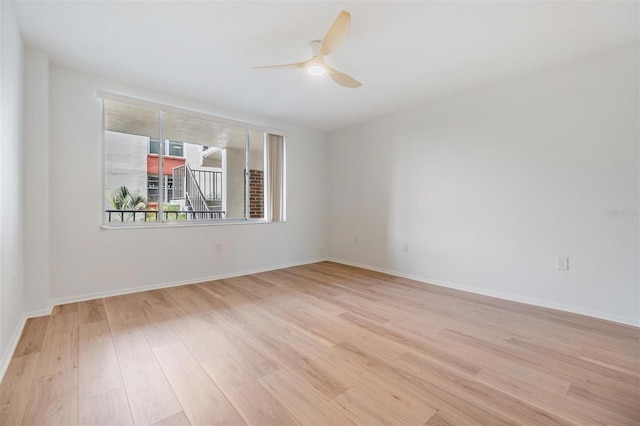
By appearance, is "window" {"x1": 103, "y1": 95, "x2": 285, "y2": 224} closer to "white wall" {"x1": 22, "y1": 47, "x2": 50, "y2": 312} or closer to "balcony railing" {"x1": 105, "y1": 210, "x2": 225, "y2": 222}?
"balcony railing" {"x1": 105, "y1": 210, "x2": 225, "y2": 222}

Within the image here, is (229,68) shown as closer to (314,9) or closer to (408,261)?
(314,9)

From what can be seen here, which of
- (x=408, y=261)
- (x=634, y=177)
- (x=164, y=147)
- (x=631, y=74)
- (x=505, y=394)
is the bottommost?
(x=505, y=394)

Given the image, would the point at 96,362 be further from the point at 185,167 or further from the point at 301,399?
the point at 185,167

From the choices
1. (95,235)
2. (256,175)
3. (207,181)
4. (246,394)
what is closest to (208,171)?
(207,181)

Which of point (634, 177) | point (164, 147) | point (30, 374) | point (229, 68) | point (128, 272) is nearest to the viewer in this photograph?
point (30, 374)

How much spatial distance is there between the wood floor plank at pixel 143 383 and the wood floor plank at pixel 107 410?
0.03 metres

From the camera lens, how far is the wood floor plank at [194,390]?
1.30m

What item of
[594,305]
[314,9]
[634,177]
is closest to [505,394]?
[594,305]

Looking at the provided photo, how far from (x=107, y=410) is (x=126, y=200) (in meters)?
2.57

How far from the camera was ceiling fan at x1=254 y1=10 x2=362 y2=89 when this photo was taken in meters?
1.74

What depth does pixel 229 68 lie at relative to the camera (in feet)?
8.96

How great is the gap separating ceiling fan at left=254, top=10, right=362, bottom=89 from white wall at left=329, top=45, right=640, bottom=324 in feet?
5.58

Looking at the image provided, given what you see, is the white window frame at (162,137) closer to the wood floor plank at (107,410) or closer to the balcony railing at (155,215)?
the balcony railing at (155,215)

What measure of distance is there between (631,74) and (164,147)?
4730mm
